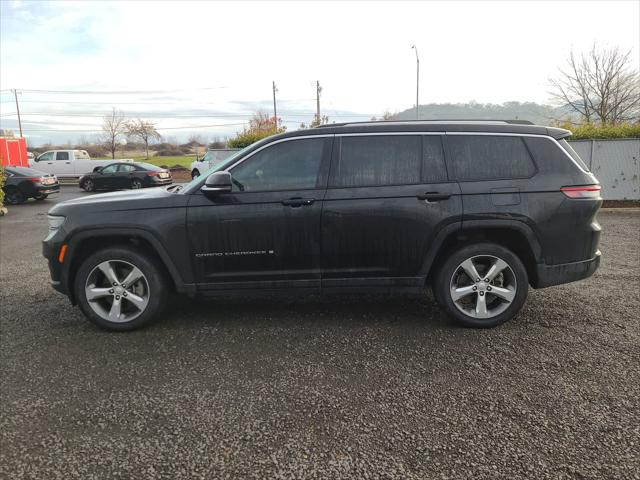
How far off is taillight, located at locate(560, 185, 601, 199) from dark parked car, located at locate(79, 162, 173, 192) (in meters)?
21.0

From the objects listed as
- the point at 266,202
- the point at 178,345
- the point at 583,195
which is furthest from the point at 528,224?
the point at 178,345

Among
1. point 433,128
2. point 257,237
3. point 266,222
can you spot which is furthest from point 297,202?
point 433,128

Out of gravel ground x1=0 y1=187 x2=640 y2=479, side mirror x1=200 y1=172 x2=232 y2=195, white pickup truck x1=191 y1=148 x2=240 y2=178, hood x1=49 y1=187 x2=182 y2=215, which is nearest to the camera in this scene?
gravel ground x1=0 y1=187 x2=640 y2=479

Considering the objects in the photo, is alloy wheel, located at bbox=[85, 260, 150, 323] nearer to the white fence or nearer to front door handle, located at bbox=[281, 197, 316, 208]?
front door handle, located at bbox=[281, 197, 316, 208]

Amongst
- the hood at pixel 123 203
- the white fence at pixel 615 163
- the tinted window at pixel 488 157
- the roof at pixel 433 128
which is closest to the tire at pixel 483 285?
the tinted window at pixel 488 157

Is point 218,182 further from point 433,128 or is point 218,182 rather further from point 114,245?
point 433,128

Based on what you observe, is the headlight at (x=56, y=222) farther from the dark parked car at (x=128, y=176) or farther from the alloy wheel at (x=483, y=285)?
the dark parked car at (x=128, y=176)

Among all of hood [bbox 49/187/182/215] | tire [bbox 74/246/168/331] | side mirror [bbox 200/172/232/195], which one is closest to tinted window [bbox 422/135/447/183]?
side mirror [bbox 200/172/232/195]

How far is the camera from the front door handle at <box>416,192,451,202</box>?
4137 millimetres

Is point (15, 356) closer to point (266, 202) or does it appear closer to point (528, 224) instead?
point (266, 202)

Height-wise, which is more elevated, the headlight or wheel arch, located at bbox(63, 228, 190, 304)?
the headlight

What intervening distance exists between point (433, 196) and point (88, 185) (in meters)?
23.7

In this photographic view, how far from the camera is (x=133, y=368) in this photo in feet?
12.0

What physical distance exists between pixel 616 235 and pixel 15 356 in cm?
947
